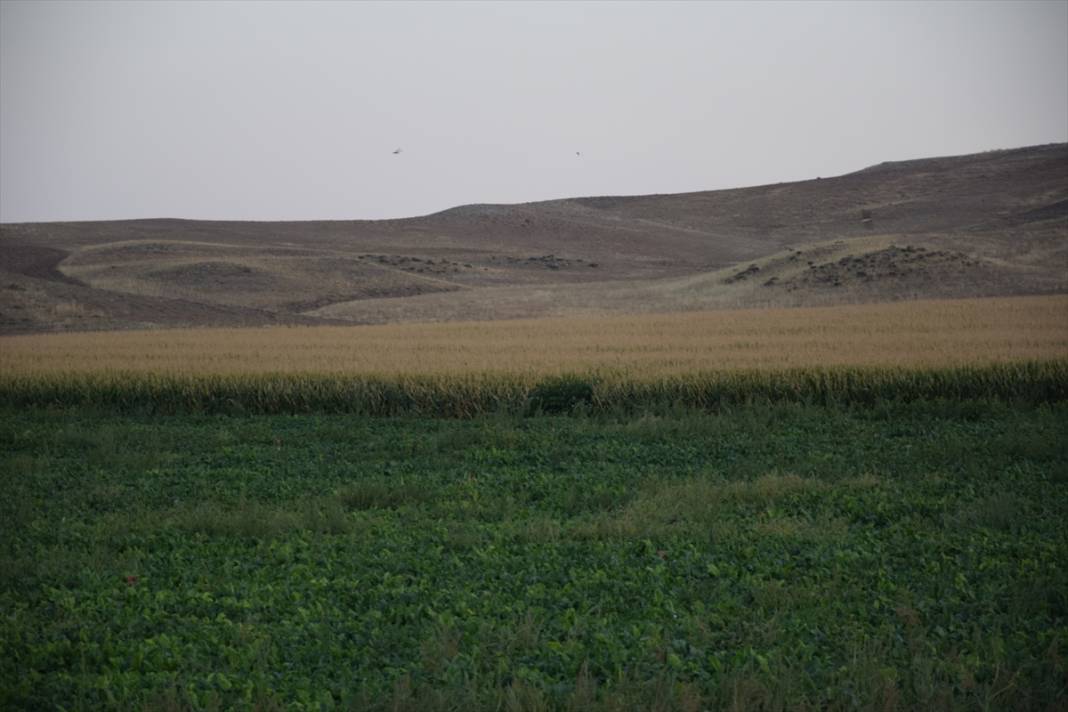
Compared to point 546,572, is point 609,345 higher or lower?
higher

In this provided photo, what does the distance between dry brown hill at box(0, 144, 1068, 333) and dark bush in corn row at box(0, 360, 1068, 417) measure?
22374 millimetres

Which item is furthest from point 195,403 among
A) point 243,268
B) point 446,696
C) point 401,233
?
point 401,233

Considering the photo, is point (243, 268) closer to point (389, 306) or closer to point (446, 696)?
point (389, 306)

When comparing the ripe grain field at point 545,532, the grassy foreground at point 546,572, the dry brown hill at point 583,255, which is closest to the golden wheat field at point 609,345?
the ripe grain field at point 545,532

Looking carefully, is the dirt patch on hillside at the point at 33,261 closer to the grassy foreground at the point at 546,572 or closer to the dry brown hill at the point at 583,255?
the dry brown hill at the point at 583,255

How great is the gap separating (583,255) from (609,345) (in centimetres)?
6142

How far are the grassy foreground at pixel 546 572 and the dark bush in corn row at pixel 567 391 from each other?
2237 mm

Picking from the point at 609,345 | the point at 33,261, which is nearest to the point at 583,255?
the point at 33,261

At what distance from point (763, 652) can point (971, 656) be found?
113 centimetres

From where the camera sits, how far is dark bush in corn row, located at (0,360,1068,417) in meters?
15.3

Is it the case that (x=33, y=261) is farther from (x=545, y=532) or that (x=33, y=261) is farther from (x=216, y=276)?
(x=545, y=532)

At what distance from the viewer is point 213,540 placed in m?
8.63

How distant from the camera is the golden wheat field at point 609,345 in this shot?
56.0 feet

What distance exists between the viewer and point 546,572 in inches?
291
